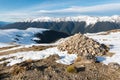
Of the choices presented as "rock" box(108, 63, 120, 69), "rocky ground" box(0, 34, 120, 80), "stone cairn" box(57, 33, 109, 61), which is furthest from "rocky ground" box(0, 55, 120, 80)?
"stone cairn" box(57, 33, 109, 61)

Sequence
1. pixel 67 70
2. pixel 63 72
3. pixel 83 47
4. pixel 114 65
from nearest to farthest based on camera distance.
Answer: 1. pixel 63 72
2. pixel 67 70
3. pixel 114 65
4. pixel 83 47

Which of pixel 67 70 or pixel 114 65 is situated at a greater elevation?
pixel 114 65

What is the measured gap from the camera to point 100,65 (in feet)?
111

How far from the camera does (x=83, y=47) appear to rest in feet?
130

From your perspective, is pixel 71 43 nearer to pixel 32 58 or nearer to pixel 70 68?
pixel 32 58

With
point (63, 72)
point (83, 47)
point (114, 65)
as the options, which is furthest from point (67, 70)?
point (83, 47)

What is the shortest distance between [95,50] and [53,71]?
34.0ft

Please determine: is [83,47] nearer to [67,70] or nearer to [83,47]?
[83,47]

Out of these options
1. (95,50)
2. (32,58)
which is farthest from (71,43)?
(32,58)

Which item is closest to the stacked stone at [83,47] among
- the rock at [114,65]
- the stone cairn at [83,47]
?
the stone cairn at [83,47]

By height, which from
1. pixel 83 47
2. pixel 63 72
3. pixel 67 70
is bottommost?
pixel 63 72

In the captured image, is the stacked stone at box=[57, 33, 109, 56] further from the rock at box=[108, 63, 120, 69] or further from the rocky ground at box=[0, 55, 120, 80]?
the rock at box=[108, 63, 120, 69]

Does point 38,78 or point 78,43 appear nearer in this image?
point 38,78

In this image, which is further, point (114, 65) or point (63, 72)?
point (114, 65)
